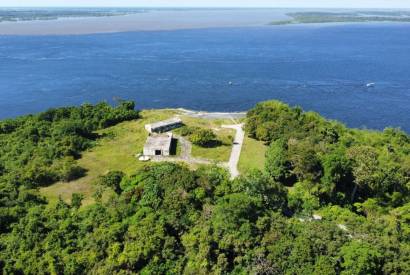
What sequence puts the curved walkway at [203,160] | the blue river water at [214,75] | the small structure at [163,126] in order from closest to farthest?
the curved walkway at [203,160] → the small structure at [163,126] → the blue river water at [214,75]

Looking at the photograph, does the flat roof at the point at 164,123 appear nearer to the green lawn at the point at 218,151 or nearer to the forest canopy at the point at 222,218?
the green lawn at the point at 218,151

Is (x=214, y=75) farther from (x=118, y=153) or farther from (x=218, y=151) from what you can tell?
(x=118, y=153)

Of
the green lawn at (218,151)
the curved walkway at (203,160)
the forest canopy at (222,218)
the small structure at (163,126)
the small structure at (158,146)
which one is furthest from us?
the small structure at (163,126)

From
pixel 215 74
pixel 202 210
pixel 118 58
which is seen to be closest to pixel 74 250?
pixel 202 210

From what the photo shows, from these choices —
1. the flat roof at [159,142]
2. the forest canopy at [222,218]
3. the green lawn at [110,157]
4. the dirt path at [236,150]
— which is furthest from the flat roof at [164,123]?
the forest canopy at [222,218]

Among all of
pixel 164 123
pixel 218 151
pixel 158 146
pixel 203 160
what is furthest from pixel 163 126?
pixel 203 160

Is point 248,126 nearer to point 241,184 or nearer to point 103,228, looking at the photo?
point 241,184

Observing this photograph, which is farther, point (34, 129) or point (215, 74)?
point (215, 74)

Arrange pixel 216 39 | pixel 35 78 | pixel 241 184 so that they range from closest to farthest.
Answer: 1. pixel 241 184
2. pixel 35 78
3. pixel 216 39
